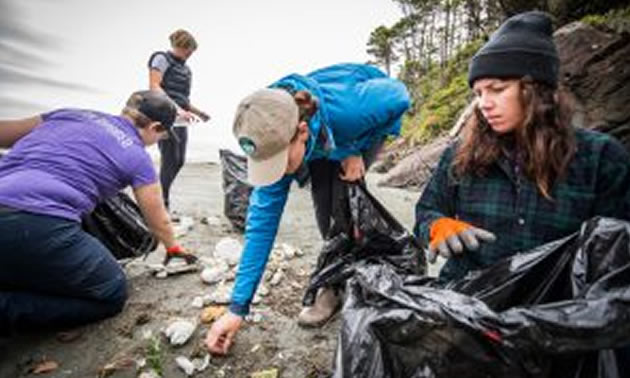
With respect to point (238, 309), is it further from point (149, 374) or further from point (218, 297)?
point (218, 297)

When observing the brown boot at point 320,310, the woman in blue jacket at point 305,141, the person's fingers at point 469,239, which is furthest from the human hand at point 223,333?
the person's fingers at point 469,239

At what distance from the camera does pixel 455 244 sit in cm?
159

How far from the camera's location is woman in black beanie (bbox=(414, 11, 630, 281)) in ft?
5.24

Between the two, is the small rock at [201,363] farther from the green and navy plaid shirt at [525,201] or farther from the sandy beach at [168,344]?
the green and navy plaid shirt at [525,201]

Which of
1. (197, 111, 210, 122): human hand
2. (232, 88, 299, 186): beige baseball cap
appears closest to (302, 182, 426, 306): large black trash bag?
(232, 88, 299, 186): beige baseball cap

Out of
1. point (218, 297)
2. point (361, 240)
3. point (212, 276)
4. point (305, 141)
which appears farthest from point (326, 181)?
point (212, 276)

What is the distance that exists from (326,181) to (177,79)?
117 inches

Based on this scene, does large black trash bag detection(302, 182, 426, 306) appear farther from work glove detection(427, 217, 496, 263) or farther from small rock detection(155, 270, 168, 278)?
small rock detection(155, 270, 168, 278)

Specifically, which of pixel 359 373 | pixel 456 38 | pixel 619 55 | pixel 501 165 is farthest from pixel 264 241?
pixel 456 38

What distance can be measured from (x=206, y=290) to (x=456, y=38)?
3608 centimetres

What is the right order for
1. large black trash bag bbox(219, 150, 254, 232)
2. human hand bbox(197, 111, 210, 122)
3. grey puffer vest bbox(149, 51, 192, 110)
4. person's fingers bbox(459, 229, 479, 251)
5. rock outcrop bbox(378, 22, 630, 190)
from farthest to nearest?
rock outcrop bbox(378, 22, 630, 190)
human hand bbox(197, 111, 210, 122)
grey puffer vest bbox(149, 51, 192, 110)
large black trash bag bbox(219, 150, 254, 232)
person's fingers bbox(459, 229, 479, 251)

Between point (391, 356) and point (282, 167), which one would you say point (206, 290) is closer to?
point (282, 167)

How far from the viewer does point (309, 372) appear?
2182 millimetres

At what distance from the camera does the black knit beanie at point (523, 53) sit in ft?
5.28
